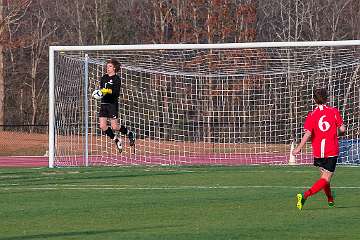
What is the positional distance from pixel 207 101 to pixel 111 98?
34.9 feet

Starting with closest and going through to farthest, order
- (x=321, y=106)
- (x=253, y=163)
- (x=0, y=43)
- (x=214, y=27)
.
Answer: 1. (x=321, y=106)
2. (x=253, y=163)
3. (x=0, y=43)
4. (x=214, y=27)

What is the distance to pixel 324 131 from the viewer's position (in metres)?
Answer: 15.8

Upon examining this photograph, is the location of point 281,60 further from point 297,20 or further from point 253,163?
point 297,20

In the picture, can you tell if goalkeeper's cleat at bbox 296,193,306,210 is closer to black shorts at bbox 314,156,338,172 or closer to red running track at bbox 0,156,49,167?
black shorts at bbox 314,156,338,172

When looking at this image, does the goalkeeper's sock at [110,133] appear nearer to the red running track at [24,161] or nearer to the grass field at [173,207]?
the grass field at [173,207]

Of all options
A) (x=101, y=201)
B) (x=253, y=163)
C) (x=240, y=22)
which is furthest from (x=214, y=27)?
(x=101, y=201)

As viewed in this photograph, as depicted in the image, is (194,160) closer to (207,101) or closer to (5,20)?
(207,101)

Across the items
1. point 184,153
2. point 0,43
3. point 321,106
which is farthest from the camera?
point 0,43

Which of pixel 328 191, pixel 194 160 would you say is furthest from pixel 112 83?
pixel 194 160

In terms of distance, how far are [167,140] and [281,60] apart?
4238 mm

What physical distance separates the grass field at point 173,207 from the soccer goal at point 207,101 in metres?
6.22

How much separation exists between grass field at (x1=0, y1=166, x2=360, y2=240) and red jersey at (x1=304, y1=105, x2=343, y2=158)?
0.79 m

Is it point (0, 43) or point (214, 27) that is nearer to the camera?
point (0, 43)

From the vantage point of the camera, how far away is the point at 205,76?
3206cm
